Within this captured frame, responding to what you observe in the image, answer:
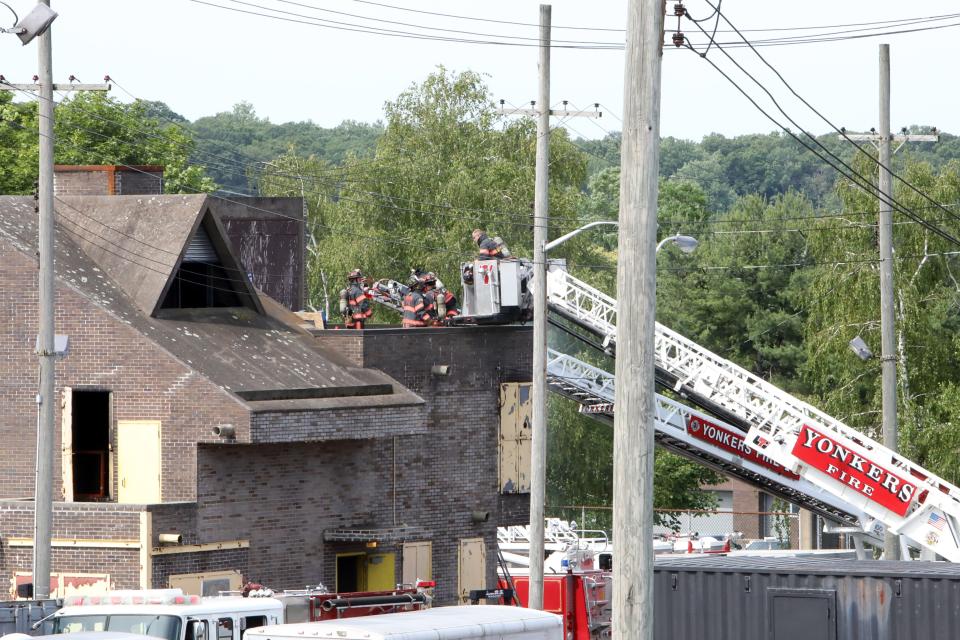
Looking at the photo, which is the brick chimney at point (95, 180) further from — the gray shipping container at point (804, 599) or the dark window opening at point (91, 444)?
the gray shipping container at point (804, 599)

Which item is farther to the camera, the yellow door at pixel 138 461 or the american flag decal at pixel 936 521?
the american flag decal at pixel 936 521

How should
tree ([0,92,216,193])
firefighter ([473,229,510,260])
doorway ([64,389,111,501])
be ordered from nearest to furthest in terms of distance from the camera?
doorway ([64,389,111,501]), firefighter ([473,229,510,260]), tree ([0,92,216,193])

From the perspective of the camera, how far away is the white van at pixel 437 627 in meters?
16.1

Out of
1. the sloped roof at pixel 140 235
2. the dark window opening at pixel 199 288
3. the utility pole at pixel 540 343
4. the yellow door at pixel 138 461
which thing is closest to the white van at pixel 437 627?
the utility pole at pixel 540 343

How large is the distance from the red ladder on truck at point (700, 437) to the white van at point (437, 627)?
470 inches

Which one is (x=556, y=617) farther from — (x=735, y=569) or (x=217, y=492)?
(x=217, y=492)

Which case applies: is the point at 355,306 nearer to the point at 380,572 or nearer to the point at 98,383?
the point at 380,572

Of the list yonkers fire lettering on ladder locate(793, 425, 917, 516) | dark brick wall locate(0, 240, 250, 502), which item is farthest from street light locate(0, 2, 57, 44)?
yonkers fire lettering on ladder locate(793, 425, 917, 516)

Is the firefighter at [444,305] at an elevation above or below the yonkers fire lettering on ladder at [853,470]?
above

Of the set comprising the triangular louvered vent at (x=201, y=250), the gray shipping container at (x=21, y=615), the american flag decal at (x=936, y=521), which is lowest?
the gray shipping container at (x=21, y=615)

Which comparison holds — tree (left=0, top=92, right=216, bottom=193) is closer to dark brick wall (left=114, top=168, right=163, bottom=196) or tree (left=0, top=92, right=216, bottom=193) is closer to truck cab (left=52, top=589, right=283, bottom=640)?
dark brick wall (left=114, top=168, right=163, bottom=196)

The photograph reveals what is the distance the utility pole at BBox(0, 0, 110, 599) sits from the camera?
2167 centimetres

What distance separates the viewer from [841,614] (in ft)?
58.4

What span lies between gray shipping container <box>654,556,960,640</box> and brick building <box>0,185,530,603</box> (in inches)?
326
